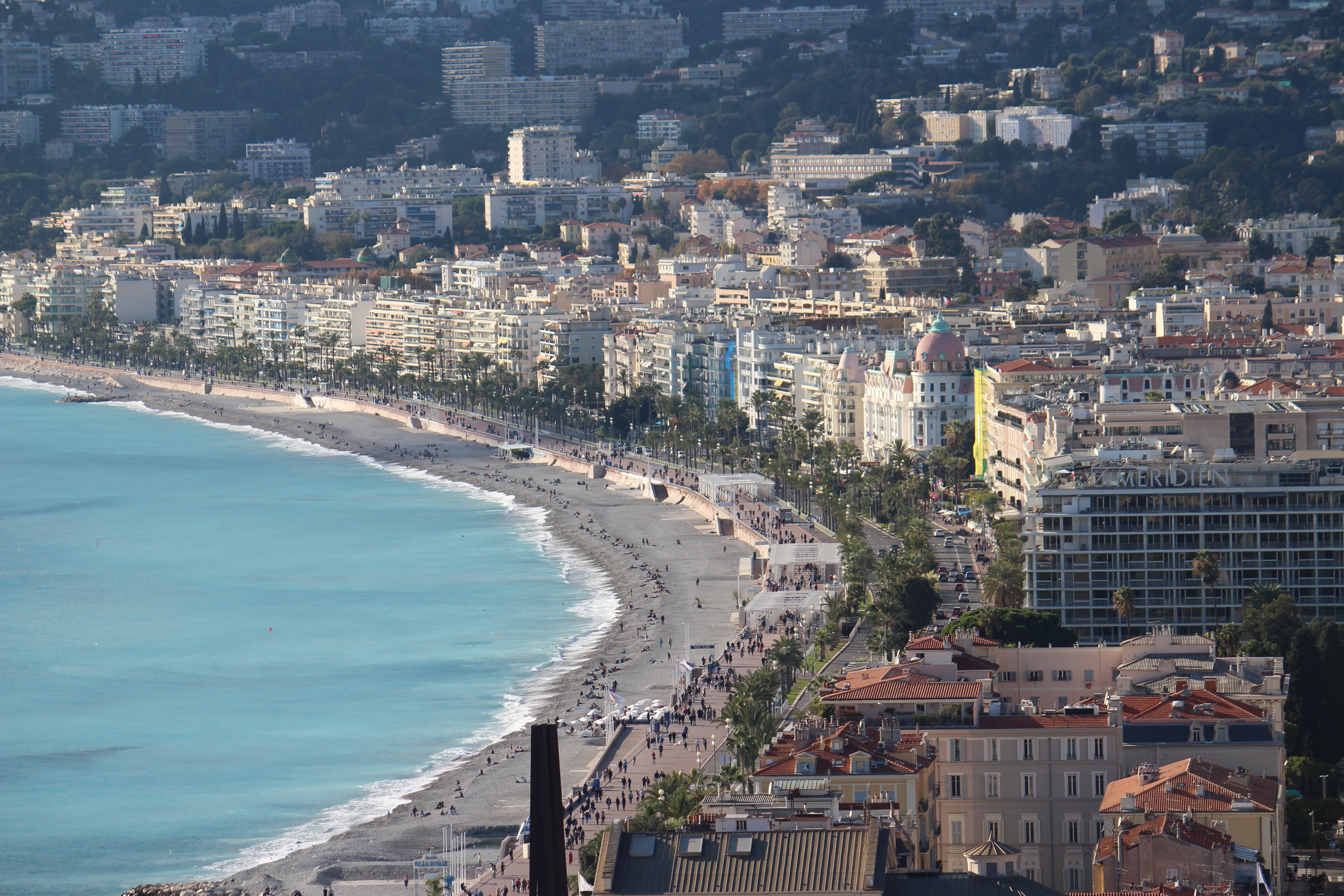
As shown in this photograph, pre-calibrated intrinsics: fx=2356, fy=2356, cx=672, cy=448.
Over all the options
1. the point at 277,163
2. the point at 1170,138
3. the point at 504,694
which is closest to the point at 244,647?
the point at 504,694

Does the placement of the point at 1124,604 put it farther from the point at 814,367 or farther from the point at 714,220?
the point at 714,220

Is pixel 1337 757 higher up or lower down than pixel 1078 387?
lower down

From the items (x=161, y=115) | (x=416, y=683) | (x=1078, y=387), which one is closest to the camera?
(x=416, y=683)

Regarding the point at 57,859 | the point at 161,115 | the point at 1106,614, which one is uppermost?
the point at 161,115

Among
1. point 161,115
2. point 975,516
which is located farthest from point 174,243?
point 975,516

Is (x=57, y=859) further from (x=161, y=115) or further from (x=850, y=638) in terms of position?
(x=161, y=115)
